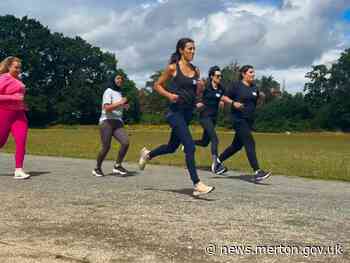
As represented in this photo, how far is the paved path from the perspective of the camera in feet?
13.6

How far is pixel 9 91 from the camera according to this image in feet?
28.1

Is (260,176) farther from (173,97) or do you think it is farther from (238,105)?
(173,97)

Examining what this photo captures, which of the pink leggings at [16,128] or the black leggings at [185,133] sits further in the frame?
the pink leggings at [16,128]

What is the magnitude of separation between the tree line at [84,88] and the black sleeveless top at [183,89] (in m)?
77.9

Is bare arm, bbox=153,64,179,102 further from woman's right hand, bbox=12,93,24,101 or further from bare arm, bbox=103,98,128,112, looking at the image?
woman's right hand, bbox=12,93,24,101

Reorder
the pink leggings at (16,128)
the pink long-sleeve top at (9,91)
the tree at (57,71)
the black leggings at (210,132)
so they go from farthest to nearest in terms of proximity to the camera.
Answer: the tree at (57,71) < the black leggings at (210,132) < the pink leggings at (16,128) < the pink long-sleeve top at (9,91)

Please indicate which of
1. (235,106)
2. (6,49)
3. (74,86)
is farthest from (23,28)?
(235,106)

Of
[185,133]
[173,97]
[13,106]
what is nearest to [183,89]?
[173,97]

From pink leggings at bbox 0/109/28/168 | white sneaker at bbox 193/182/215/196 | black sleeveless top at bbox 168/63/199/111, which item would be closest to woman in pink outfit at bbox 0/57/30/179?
pink leggings at bbox 0/109/28/168

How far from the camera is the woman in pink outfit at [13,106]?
859cm

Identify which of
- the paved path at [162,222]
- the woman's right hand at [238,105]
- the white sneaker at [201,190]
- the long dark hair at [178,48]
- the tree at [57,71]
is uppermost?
the tree at [57,71]

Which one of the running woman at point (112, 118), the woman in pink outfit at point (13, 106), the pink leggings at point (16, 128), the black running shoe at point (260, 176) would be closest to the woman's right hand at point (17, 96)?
the woman in pink outfit at point (13, 106)

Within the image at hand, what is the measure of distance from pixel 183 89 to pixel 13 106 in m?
3.30

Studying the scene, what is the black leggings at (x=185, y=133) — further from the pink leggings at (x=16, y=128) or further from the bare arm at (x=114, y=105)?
the pink leggings at (x=16, y=128)
